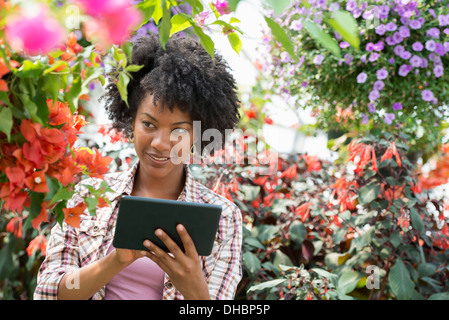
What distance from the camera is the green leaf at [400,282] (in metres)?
1.69

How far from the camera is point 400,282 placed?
1707 millimetres

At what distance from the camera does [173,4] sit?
0.68 m

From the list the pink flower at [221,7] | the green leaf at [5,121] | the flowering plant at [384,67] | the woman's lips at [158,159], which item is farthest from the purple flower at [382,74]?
the green leaf at [5,121]

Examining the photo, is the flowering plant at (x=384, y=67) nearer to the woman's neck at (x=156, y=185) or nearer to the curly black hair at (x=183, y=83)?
the curly black hair at (x=183, y=83)

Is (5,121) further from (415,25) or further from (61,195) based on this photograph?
(415,25)

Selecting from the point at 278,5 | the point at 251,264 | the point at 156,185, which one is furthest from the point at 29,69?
the point at 251,264

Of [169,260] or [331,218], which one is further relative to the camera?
[331,218]

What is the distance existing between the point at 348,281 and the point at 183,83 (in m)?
1.00

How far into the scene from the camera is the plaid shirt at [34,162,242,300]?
1.16 metres
